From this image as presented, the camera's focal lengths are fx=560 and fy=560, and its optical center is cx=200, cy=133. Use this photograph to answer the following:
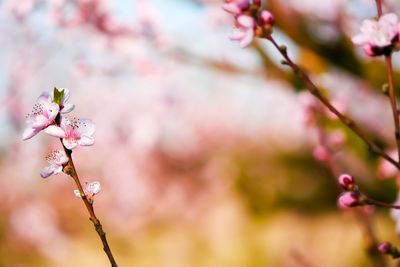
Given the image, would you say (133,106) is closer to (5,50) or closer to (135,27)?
A: (5,50)

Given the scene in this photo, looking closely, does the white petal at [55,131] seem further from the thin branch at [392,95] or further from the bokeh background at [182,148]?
the bokeh background at [182,148]

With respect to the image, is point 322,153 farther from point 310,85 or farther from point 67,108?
point 67,108

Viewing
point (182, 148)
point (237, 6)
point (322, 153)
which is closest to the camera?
point (237, 6)

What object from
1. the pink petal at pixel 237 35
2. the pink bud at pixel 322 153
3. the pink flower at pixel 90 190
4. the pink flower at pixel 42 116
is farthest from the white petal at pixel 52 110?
the pink bud at pixel 322 153

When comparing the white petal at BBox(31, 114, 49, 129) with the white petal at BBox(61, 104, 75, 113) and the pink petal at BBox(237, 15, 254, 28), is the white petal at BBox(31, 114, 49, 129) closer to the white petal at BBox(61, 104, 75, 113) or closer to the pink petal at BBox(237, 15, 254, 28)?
the white petal at BBox(61, 104, 75, 113)

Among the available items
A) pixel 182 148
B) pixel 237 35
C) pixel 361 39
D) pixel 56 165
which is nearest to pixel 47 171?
pixel 56 165

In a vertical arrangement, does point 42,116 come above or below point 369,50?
above
